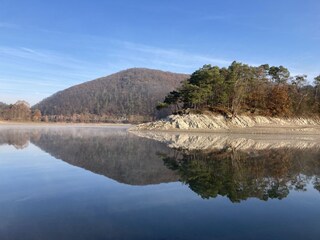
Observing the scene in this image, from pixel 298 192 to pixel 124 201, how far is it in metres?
6.33

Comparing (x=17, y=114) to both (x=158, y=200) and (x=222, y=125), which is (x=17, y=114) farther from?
(x=158, y=200)

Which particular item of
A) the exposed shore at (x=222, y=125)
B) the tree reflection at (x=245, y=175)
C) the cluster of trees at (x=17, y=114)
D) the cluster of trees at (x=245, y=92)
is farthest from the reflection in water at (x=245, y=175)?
the cluster of trees at (x=17, y=114)

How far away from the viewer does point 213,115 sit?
206ft

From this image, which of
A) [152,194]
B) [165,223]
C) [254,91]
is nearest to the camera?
[165,223]

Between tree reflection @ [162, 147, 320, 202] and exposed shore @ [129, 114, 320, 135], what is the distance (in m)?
38.1

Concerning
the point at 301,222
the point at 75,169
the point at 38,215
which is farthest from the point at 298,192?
the point at 75,169

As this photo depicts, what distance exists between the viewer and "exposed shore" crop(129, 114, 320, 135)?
58.3m

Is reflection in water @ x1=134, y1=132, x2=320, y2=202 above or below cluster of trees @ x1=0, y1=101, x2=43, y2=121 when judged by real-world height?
below

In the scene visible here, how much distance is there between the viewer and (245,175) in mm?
14195

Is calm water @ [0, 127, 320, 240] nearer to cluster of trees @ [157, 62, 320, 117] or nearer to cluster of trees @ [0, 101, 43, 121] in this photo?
cluster of trees @ [157, 62, 320, 117]

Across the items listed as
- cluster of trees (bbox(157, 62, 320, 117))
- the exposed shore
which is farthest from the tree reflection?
cluster of trees (bbox(157, 62, 320, 117))

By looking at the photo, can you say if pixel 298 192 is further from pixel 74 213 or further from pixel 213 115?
pixel 213 115

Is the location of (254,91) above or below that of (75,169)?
above

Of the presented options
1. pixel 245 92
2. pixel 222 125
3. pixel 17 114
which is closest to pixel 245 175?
pixel 222 125
